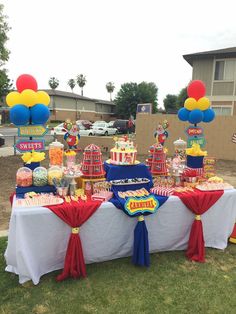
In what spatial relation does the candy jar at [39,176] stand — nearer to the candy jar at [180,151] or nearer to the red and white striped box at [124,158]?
the red and white striped box at [124,158]

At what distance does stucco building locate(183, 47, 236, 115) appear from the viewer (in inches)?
595

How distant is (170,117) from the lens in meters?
13.3

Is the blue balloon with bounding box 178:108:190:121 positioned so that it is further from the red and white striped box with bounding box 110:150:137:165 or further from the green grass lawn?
the green grass lawn

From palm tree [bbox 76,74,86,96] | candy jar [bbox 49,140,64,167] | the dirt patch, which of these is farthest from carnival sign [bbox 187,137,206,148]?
palm tree [bbox 76,74,86,96]

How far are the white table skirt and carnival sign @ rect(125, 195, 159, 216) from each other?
0.19m

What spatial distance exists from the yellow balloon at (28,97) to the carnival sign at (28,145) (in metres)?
0.54

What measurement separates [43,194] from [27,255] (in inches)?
31.6

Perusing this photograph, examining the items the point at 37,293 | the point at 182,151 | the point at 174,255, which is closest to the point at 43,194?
the point at 37,293

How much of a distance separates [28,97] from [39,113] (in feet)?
0.87

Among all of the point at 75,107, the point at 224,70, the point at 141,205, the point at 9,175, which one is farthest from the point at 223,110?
the point at 75,107

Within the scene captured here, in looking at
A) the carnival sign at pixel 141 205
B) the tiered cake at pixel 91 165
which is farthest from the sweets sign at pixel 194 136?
the tiered cake at pixel 91 165

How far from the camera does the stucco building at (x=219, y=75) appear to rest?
15.1m

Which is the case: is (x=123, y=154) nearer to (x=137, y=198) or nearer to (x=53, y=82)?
(x=137, y=198)

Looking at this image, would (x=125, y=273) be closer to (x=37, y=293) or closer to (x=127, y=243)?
(x=127, y=243)
